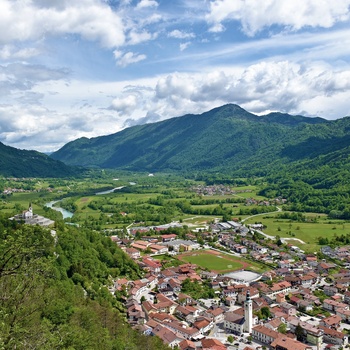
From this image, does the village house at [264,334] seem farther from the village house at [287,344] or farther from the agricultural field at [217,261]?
the agricultural field at [217,261]

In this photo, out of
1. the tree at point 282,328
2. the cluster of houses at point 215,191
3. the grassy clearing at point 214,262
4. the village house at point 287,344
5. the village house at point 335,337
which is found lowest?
the village house at point 335,337

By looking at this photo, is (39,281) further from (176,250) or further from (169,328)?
(176,250)

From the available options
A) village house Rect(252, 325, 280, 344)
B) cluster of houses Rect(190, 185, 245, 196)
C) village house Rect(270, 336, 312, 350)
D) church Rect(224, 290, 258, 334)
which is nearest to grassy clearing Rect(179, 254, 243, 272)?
church Rect(224, 290, 258, 334)

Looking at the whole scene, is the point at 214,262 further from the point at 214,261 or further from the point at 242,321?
the point at 242,321

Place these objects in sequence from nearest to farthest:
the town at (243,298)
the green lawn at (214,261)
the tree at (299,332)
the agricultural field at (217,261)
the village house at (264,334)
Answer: the village house at (264,334), the town at (243,298), the tree at (299,332), the agricultural field at (217,261), the green lawn at (214,261)

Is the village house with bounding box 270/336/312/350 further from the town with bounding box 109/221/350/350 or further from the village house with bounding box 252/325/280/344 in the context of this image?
the village house with bounding box 252/325/280/344

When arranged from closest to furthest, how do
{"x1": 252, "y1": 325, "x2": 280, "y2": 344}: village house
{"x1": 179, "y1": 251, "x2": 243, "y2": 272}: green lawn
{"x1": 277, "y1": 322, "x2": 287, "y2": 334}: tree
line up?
{"x1": 252, "y1": 325, "x2": 280, "y2": 344}: village house
{"x1": 277, "y1": 322, "x2": 287, "y2": 334}: tree
{"x1": 179, "y1": 251, "x2": 243, "y2": 272}: green lawn

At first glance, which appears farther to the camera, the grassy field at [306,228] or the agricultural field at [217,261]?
the grassy field at [306,228]

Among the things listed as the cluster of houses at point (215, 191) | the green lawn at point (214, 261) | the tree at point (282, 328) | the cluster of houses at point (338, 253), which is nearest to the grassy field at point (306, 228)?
the cluster of houses at point (338, 253)
